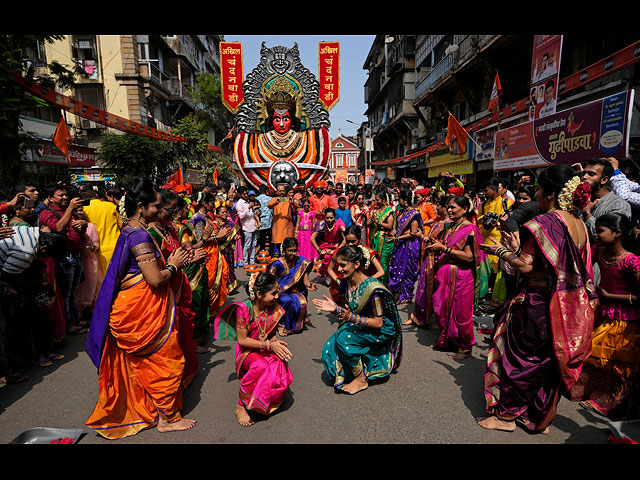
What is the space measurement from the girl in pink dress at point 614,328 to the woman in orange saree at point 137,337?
9.59 ft

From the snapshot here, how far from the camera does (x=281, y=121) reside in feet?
41.6

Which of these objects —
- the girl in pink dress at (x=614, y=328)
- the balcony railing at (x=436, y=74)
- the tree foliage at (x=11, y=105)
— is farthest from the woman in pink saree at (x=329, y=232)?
the balcony railing at (x=436, y=74)

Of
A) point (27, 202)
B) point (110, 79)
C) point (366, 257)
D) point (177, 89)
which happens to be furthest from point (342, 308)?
point (177, 89)

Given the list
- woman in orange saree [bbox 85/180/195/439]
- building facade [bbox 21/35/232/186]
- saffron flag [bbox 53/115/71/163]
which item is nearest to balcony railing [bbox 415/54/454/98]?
building facade [bbox 21/35/232/186]

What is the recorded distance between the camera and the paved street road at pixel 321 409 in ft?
8.21

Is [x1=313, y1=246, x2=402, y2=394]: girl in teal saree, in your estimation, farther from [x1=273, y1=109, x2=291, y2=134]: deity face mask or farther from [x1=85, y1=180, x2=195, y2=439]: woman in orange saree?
[x1=273, y1=109, x2=291, y2=134]: deity face mask

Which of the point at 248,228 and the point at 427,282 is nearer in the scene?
the point at 427,282

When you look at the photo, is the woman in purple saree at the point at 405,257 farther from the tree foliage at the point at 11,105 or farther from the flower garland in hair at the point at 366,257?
the tree foliage at the point at 11,105

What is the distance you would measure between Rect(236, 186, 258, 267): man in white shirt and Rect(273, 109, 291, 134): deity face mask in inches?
203

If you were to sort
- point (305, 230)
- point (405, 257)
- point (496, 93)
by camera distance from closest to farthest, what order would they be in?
point (405, 257), point (305, 230), point (496, 93)

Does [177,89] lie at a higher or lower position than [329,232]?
higher

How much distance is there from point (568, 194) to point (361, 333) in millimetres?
1819

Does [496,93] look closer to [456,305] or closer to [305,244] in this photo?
[305,244]
